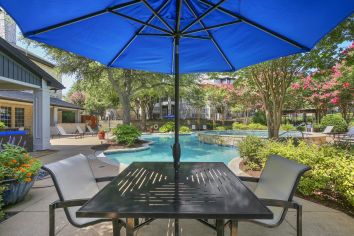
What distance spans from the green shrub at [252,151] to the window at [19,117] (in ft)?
54.5

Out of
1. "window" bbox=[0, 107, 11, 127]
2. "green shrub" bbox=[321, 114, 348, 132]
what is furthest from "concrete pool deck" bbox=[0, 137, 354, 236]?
"green shrub" bbox=[321, 114, 348, 132]

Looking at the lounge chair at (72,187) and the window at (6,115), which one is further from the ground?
the window at (6,115)

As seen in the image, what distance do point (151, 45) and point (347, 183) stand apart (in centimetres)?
365

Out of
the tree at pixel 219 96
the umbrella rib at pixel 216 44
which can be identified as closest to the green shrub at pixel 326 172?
the umbrella rib at pixel 216 44

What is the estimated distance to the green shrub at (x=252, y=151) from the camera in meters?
6.31

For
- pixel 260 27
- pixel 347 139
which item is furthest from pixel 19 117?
pixel 347 139

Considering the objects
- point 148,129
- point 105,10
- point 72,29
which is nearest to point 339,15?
point 105,10

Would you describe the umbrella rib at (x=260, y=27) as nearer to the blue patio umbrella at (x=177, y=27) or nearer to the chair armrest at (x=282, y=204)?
the blue patio umbrella at (x=177, y=27)

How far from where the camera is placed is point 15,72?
9180mm

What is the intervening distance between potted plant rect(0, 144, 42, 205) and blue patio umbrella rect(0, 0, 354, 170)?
2.32 meters

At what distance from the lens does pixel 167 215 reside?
5.43 feet

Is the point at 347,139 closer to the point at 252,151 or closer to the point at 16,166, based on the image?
the point at 252,151

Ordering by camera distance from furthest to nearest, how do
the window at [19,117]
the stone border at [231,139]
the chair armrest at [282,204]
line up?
the window at [19,117] < the stone border at [231,139] < the chair armrest at [282,204]

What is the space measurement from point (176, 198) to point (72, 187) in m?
1.37
